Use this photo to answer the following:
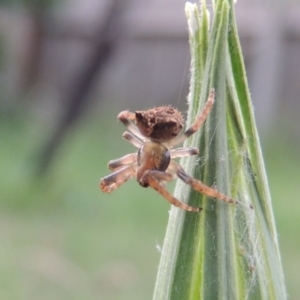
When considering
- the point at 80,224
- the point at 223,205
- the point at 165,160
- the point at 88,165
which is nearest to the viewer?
the point at 223,205

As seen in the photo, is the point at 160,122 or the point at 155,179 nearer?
the point at 160,122

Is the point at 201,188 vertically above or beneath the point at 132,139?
beneath

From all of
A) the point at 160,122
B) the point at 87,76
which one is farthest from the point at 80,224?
the point at 160,122

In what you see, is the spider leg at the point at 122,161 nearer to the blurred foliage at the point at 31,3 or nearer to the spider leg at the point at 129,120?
the spider leg at the point at 129,120

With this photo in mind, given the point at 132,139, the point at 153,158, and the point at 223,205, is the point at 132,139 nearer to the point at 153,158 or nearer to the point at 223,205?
the point at 153,158

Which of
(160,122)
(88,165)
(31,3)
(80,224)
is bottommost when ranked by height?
(160,122)

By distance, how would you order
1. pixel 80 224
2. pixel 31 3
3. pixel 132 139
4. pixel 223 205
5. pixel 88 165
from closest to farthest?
Answer: pixel 223 205 < pixel 132 139 < pixel 31 3 < pixel 80 224 < pixel 88 165

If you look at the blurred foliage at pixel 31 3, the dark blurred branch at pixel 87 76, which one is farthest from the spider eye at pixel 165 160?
the dark blurred branch at pixel 87 76

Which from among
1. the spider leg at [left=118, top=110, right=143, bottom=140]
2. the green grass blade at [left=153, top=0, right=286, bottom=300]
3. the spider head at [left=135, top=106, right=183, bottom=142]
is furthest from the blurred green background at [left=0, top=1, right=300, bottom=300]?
the green grass blade at [left=153, top=0, right=286, bottom=300]

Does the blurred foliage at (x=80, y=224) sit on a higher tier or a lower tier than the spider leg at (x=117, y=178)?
higher
